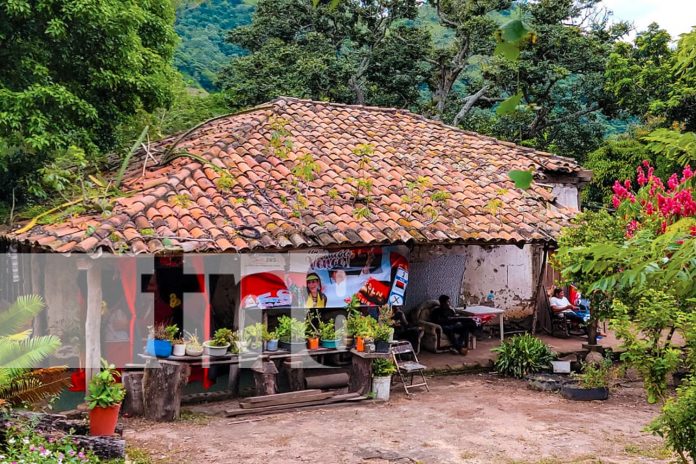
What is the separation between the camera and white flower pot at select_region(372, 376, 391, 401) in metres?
9.98

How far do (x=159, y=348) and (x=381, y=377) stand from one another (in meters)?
3.25

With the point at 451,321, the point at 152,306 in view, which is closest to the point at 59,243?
the point at 152,306

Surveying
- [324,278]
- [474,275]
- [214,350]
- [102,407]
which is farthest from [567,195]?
[102,407]

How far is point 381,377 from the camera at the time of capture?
9977mm

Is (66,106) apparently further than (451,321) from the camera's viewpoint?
No

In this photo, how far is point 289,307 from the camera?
1041 cm

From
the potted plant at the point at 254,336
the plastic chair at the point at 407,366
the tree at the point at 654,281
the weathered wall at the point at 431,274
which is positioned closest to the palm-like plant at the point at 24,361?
the potted plant at the point at 254,336

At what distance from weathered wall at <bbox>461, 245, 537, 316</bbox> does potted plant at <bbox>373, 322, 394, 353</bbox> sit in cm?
447

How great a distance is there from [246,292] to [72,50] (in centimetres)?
493

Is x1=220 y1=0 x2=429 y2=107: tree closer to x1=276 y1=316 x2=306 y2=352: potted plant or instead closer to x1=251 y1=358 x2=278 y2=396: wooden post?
x1=276 y1=316 x2=306 y2=352: potted plant

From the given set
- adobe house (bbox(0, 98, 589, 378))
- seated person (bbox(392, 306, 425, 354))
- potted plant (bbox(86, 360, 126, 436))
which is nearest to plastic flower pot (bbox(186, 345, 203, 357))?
adobe house (bbox(0, 98, 589, 378))

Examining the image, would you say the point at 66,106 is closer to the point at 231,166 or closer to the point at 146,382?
the point at 231,166

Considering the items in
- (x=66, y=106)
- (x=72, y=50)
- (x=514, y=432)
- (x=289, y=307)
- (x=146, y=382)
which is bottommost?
(x=514, y=432)

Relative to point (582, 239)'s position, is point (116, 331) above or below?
below
